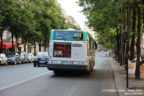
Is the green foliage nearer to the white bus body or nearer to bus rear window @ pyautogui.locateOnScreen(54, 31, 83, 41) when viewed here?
bus rear window @ pyautogui.locateOnScreen(54, 31, 83, 41)

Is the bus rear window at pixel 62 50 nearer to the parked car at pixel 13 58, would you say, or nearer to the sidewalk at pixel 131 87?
the sidewalk at pixel 131 87

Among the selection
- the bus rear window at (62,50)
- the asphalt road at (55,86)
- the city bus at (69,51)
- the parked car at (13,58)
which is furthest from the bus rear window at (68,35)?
the parked car at (13,58)

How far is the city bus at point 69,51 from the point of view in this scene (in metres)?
18.7

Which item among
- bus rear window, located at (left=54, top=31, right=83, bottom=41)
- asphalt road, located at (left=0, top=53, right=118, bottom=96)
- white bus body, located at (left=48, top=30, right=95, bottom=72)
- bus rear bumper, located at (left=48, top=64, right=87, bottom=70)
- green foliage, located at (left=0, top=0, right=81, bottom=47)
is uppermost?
green foliage, located at (left=0, top=0, right=81, bottom=47)

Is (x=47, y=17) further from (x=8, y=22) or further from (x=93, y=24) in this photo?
(x=93, y=24)

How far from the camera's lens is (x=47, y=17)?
6706cm

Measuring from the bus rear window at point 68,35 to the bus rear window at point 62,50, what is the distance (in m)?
0.37

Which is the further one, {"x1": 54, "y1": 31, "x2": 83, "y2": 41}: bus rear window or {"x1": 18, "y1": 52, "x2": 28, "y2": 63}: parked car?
{"x1": 18, "y1": 52, "x2": 28, "y2": 63}: parked car

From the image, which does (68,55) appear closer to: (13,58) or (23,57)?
(13,58)

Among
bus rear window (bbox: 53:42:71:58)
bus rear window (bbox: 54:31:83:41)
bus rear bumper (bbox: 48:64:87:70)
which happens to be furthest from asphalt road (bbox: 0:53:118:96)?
bus rear window (bbox: 54:31:83:41)

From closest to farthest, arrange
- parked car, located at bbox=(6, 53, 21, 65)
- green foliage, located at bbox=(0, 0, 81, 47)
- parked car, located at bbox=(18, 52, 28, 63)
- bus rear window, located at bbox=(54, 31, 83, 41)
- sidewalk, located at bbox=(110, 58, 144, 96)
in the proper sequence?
1. sidewalk, located at bbox=(110, 58, 144, 96)
2. bus rear window, located at bbox=(54, 31, 83, 41)
3. parked car, located at bbox=(6, 53, 21, 65)
4. green foliage, located at bbox=(0, 0, 81, 47)
5. parked car, located at bbox=(18, 52, 28, 63)

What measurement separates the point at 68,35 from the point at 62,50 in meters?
0.98

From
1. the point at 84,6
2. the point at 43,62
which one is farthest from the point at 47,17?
the point at 84,6

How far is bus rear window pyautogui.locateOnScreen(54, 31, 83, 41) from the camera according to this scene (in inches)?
739
